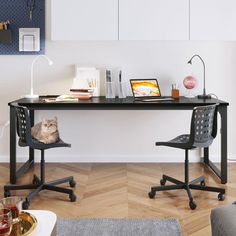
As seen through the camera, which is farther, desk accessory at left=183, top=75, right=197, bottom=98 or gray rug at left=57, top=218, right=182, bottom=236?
desk accessory at left=183, top=75, right=197, bottom=98

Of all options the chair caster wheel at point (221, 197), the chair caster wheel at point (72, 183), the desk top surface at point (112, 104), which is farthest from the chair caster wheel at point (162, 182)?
the chair caster wheel at point (72, 183)

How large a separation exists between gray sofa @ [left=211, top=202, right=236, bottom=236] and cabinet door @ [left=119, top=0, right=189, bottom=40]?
2.48m

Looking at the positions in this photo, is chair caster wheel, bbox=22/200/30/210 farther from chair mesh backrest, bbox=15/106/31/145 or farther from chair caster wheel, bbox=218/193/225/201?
chair caster wheel, bbox=218/193/225/201

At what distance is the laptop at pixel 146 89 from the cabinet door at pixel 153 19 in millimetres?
466

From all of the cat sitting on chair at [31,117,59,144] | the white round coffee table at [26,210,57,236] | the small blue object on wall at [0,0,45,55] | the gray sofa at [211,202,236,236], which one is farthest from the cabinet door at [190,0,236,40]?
the white round coffee table at [26,210,57,236]

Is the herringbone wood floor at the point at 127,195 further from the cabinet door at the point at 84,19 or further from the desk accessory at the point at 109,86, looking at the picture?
the cabinet door at the point at 84,19

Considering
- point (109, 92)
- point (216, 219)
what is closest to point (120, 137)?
point (109, 92)

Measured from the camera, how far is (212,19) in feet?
13.5

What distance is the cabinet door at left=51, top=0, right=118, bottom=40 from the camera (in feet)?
13.5

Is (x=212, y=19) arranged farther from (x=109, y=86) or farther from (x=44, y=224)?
(x=44, y=224)

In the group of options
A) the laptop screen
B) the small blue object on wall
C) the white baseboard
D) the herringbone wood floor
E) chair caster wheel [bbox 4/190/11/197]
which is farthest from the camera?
the white baseboard

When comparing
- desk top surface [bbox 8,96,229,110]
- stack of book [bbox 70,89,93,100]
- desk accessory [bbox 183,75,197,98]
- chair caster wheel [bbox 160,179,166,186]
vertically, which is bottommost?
chair caster wheel [bbox 160,179,166,186]

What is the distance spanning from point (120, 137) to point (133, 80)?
0.68 m

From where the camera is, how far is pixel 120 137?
15.1 feet
